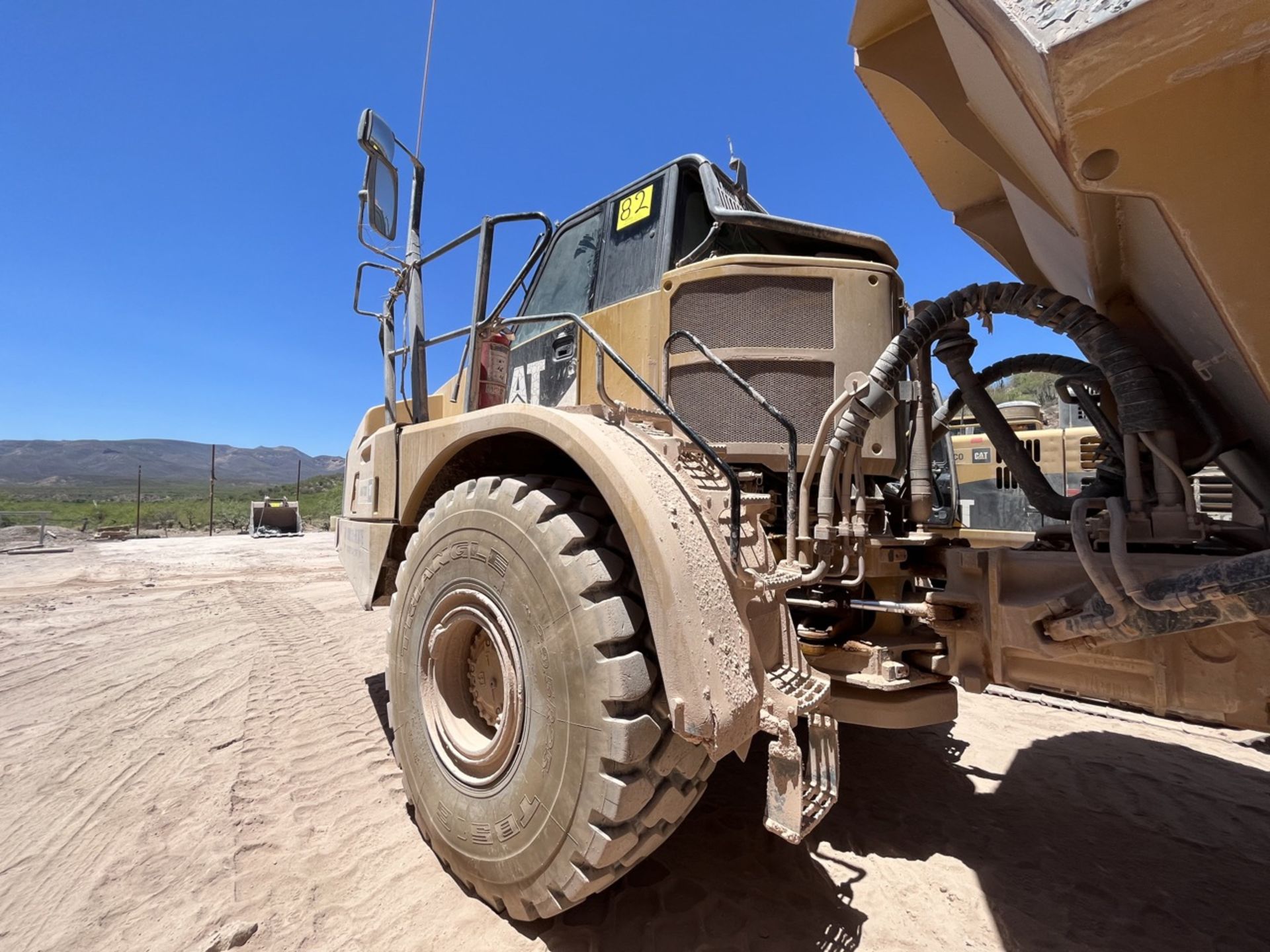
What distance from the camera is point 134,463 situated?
124875 millimetres

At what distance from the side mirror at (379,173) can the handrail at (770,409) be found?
189 cm

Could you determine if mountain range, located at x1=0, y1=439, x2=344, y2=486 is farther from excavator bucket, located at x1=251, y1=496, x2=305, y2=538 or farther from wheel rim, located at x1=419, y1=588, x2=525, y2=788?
wheel rim, located at x1=419, y1=588, x2=525, y2=788

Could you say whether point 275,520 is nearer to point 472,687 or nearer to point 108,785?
point 108,785

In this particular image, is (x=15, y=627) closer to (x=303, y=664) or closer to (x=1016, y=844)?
(x=303, y=664)

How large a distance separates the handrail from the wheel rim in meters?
1.09

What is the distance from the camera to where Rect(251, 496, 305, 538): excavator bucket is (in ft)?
74.1

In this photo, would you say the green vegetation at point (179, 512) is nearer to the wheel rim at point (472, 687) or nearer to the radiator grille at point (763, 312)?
the wheel rim at point (472, 687)

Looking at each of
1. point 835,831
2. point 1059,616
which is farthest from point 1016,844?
point 1059,616

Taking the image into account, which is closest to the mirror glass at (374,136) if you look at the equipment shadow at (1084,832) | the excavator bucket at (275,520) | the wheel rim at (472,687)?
the wheel rim at (472,687)

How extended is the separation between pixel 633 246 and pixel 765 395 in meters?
1.10

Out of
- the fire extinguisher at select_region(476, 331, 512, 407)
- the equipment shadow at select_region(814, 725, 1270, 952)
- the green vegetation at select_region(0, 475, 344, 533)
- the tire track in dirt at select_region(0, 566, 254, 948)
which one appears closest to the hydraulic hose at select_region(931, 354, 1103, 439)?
the equipment shadow at select_region(814, 725, 1270, 952)

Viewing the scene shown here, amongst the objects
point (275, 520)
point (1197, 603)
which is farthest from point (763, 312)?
point (275, 520)

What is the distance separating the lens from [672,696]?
1.78 meters

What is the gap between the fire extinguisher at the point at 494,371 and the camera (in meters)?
3.60
